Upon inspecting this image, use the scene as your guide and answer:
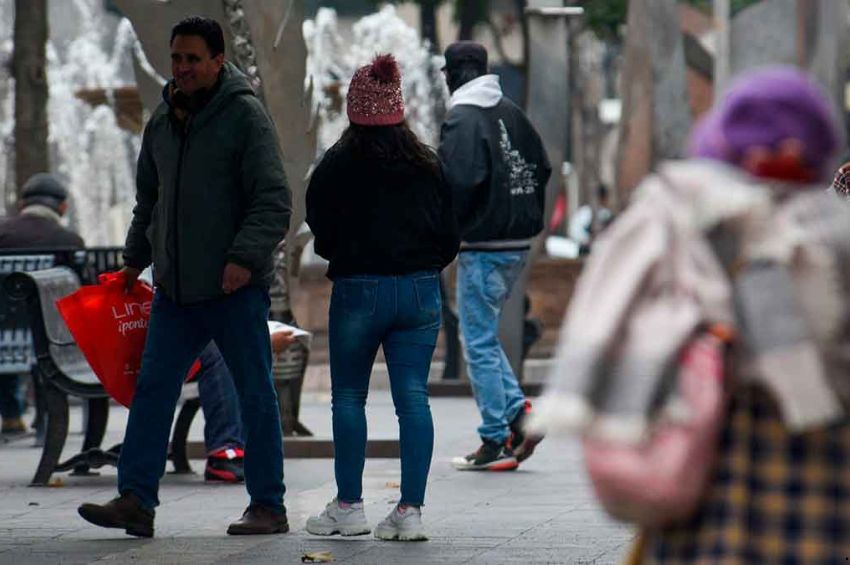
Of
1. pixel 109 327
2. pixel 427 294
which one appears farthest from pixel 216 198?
pixel 109 327

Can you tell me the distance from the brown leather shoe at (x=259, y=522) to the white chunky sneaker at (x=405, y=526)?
39 cm

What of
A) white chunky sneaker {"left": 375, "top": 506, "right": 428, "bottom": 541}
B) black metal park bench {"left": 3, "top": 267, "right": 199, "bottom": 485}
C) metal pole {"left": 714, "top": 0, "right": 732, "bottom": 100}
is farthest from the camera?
metal pole {"left": 714, "top": 0, "right": 732, "bottom": 100}

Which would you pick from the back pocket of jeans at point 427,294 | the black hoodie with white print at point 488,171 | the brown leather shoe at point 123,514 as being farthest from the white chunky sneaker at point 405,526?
the black hoodie with white print at point 488,171

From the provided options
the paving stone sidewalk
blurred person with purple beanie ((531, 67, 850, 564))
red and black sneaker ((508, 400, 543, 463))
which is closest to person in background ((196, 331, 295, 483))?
the paving stone sidewalk

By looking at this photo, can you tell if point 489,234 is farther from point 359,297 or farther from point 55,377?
point 359,297

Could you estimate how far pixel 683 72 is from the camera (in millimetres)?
29219

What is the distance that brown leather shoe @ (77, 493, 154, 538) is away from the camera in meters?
7.81

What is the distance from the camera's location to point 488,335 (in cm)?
1067

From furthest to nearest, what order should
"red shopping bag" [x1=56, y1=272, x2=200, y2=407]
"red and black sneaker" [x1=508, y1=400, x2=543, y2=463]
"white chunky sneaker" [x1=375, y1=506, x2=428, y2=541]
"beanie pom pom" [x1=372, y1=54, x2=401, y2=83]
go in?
"red and black sneaker" [x1=508, y1=400, x2=543, y2=463] → "red shopping bag" [x1=56, y1=272, x2=200, y2=407] → "beanie pom pom" [x1=372, y1=54, x2=401, y2=83] → "white chunky sneaker" [x1=375, y1=506, x2=428, y2=541]

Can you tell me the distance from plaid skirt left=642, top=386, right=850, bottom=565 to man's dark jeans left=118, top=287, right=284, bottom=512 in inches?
161

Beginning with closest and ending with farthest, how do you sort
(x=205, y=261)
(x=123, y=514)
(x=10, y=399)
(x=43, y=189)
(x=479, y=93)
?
(x=205, y=261), (x=123, y=514), (x=479, y=93), (x=10, y=399), (x=43, y=189)

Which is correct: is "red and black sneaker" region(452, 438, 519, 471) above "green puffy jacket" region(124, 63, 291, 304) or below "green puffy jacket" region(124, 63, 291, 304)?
below

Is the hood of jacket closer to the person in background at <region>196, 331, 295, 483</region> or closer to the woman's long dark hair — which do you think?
the person in background at <region>196, 331, 295, 483</region>

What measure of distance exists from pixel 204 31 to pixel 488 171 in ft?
9.73
